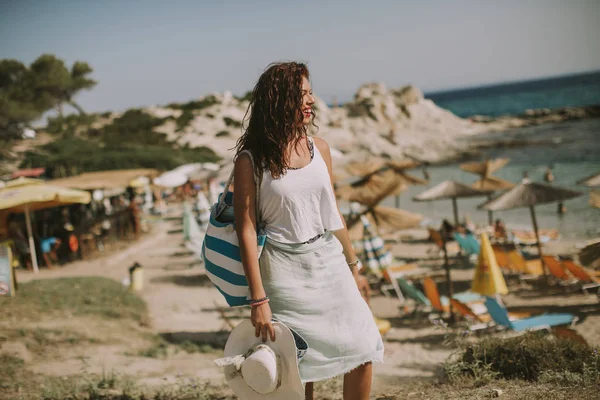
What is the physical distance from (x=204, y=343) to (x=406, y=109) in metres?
53.9

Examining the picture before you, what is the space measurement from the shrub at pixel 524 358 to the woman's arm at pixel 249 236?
198cm

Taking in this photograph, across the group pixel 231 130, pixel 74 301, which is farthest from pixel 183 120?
pixel 74 301

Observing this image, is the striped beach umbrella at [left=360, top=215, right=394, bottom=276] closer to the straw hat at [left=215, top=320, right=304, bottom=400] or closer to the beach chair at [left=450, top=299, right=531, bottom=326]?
the beach chair at [left=450, top=299, right=531, bottom=326]

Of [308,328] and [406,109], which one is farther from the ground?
[406,109]

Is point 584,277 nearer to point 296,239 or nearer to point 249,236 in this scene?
point 296,239

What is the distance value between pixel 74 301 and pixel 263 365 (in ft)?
17.7

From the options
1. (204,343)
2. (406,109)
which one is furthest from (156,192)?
(406,109)

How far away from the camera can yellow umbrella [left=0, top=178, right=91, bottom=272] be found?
33.2ft

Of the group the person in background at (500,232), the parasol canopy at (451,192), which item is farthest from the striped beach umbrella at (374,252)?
the person in background at (500,232)

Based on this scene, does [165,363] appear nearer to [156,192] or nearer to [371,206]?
[371,206]

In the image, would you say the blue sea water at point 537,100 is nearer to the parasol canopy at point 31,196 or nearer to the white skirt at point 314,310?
the parasol canopy at point 31,196

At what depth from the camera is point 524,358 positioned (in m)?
3.37

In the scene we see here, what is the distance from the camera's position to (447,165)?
40.2m

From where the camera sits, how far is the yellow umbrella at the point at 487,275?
696 cm
